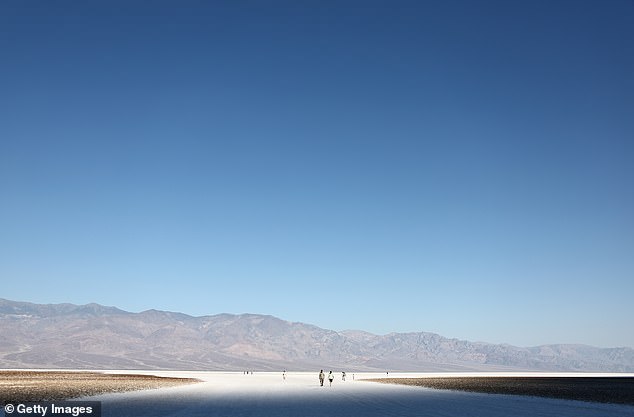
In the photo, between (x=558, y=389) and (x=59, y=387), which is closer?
(x=59, y=387)

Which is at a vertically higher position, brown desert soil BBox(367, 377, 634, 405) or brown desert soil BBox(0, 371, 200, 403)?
brown desert soil BBox(367, 377, 634, 405)

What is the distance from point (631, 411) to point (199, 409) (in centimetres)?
2263

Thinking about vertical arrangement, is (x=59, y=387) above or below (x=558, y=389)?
below

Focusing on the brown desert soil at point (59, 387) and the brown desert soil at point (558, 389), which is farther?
the brown desert soil at point (558, 389)

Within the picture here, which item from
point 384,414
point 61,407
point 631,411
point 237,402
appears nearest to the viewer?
point 384,414

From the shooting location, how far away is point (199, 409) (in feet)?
112

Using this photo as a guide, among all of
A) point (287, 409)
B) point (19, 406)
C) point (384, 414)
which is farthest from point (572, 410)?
point (19, 406)

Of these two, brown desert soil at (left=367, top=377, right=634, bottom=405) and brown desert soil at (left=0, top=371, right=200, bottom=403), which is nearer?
brown desert soil at (left=0, top=371, right=200, bottom=403)

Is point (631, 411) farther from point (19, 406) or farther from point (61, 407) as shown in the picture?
point (19, 406)

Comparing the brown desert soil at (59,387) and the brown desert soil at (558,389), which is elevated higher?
the brown desert soil at (558,389)

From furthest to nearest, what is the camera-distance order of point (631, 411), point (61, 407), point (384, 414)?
point (631, 411) → point (61, 407) → point (384, 414)

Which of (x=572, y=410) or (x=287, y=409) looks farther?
(x=572, y=410)

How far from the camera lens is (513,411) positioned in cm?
3488

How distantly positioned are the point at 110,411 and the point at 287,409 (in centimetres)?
860
